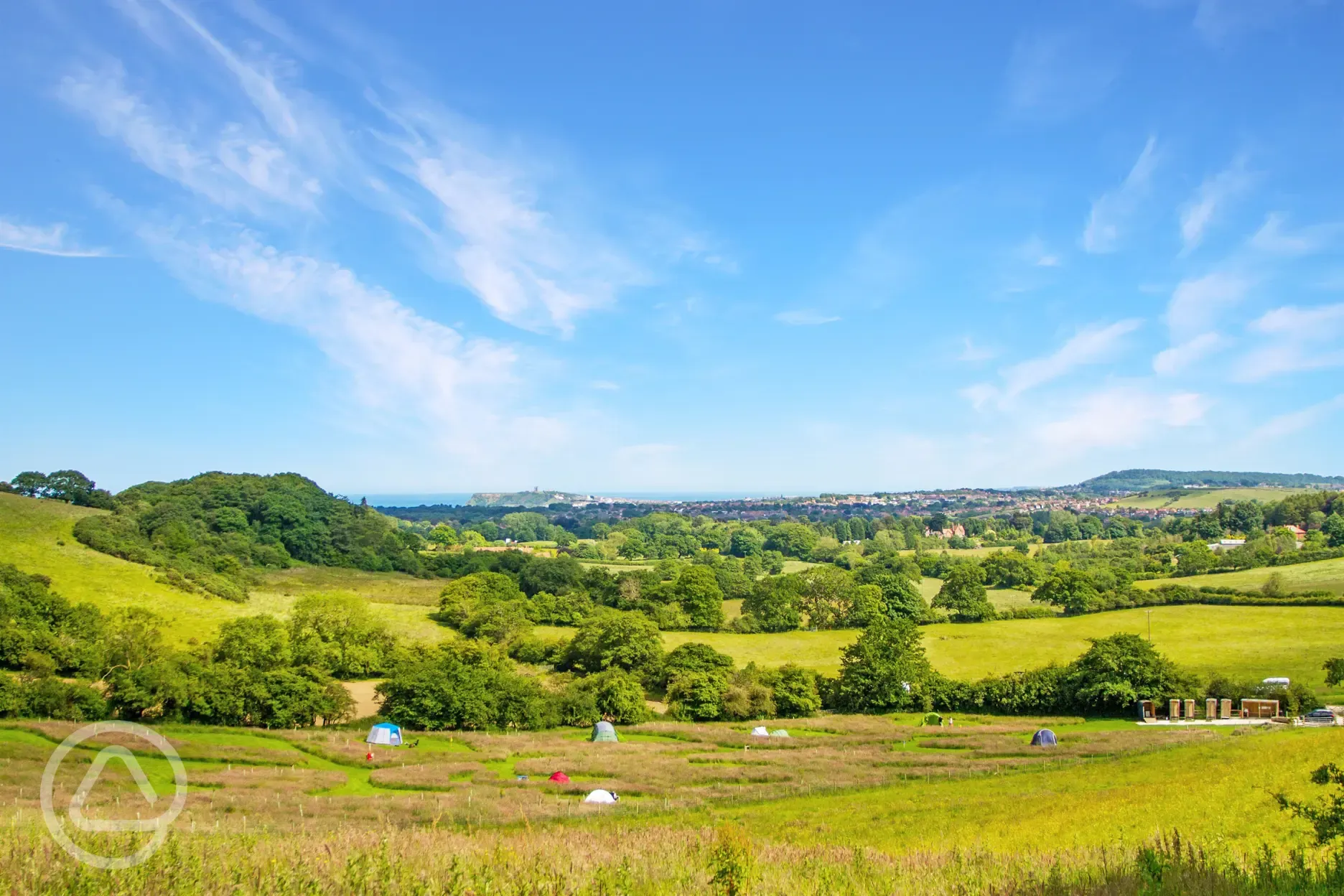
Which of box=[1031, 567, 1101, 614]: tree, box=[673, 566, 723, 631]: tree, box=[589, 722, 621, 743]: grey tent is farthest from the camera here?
box=[673, 566, 723, 631]: tree

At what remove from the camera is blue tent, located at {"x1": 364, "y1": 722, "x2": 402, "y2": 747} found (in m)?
49.4

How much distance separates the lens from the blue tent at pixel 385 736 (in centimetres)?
4938

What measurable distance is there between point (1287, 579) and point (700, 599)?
7099cm

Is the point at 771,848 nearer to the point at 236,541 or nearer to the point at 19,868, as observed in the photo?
the point at 19,868

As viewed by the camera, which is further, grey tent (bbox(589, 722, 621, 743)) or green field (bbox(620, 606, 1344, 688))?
green field (bbox(620, 606, 1344, 688))

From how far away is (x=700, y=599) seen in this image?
99.6m

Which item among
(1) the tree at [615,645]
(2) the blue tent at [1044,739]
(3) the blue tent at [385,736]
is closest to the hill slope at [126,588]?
(1) the tree at [615,645]

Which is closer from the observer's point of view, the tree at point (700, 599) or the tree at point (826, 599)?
the tree at point (700, 599)

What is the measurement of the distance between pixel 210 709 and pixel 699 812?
37231mm

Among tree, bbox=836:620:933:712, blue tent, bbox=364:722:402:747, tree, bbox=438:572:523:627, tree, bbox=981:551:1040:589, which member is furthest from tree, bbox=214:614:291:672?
tree, bbox=981:551:1040:589

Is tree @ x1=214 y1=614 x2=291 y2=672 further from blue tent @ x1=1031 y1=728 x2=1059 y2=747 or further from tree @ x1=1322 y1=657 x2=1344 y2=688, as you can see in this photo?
tree @ x1=1322 y1=657 x2=1344 y2=688

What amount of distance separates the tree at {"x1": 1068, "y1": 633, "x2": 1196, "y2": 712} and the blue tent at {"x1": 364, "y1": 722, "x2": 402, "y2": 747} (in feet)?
161

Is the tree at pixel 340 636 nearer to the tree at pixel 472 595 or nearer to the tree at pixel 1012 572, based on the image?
the tree at pixel 472 595

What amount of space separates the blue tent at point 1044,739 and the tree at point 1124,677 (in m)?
13.9
